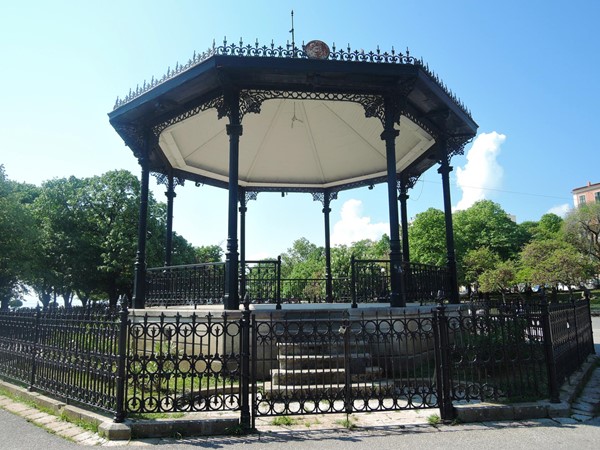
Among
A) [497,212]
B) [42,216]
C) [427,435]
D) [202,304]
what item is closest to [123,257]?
[42,216]

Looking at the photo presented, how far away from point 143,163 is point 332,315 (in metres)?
6.78

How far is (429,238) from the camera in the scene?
45.3 meters

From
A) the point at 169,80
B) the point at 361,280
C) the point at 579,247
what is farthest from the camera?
the point at 579,247

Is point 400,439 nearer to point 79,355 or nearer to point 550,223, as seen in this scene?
point 79,355

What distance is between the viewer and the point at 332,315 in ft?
27.3

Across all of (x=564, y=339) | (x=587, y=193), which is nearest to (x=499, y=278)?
(x=564, y=339)

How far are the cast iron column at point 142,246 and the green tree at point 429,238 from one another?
37.2 metres

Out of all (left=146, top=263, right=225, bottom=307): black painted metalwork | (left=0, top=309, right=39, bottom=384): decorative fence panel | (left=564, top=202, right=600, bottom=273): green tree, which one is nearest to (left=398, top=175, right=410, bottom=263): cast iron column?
(left=146, top=263, right=225, bottom=307): black painted metalwork

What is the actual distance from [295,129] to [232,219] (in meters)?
5.38

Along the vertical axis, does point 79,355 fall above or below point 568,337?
above

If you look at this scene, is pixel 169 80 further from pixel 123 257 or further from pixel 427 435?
pixel 123 257

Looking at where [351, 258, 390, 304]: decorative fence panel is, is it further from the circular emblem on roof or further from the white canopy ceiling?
the circular emblem on roof

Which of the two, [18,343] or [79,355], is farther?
[18,343]

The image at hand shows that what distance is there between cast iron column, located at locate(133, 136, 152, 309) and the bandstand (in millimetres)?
28
